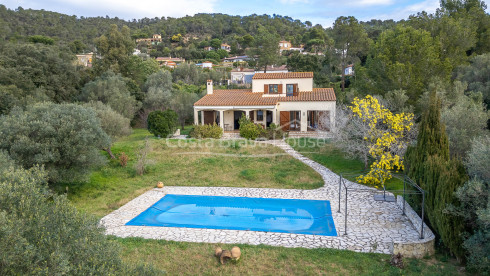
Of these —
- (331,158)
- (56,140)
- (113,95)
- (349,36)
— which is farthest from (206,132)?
(349,36)

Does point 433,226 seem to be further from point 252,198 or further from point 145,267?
point 145,267

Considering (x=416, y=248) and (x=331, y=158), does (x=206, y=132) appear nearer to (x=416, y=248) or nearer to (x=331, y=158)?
(x=331, y=158)

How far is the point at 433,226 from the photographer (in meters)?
10.7

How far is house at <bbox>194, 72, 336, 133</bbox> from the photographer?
28.0 metres

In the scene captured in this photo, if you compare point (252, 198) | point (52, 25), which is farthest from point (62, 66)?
point (52, 25)

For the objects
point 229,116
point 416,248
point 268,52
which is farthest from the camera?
point 268,52

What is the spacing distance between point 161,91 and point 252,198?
82.6 feet

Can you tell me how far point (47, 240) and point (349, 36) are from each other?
49.2 meters

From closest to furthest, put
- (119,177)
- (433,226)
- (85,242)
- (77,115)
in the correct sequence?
1. (85,242)
2. (433,226)
3. (77,115)
4. (119,177)

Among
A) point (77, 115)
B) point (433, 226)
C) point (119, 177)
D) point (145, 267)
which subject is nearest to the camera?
point (145, 267)

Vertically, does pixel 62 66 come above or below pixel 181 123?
above

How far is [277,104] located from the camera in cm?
2845

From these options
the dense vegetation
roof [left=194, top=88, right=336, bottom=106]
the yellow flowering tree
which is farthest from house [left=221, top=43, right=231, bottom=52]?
the yellow flowering tree

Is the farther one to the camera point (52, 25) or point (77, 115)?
point (52, 25)
